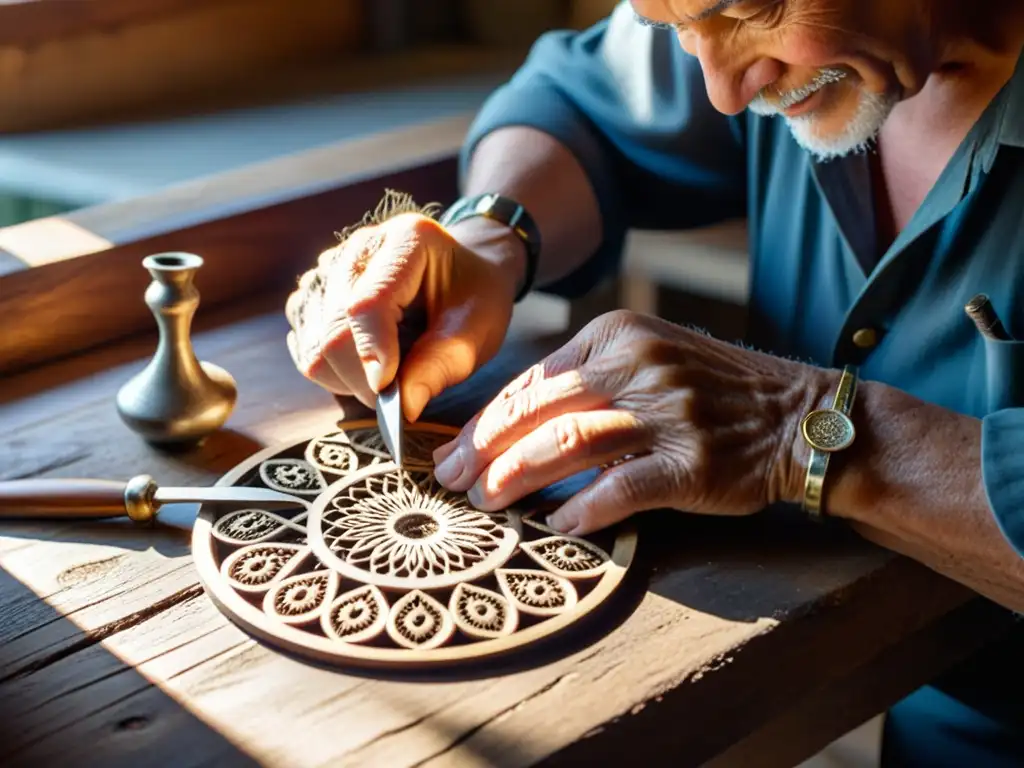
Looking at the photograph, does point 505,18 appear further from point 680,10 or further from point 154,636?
point 154,636

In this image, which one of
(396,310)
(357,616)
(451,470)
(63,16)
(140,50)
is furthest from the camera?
(140,50)

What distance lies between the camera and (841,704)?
4.36 feet

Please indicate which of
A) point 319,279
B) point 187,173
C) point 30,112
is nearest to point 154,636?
point 319,279

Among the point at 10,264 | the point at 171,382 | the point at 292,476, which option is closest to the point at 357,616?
the point at 292,476

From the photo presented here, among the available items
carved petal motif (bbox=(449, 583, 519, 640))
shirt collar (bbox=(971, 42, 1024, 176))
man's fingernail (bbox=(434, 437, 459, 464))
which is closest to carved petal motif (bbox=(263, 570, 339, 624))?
carved petal motif (bbox=(449, 583, 519, 640))

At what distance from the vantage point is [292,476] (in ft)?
3.92

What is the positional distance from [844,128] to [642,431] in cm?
47

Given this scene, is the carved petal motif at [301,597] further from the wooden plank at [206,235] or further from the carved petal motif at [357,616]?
the wooden plank at [206,235]

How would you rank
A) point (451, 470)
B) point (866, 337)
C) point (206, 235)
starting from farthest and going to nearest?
1. point (206, 235)
2. point (866, 337)
3. point (451, 470)

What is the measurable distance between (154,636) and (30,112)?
183cm

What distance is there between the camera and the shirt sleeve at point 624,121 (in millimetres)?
1775

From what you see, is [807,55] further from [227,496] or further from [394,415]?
[227,496]

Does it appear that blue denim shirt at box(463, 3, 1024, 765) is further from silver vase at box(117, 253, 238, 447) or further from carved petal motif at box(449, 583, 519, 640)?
silver vase at box(117, 253, 238, 447)

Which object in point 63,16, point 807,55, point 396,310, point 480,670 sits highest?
point 807,55
